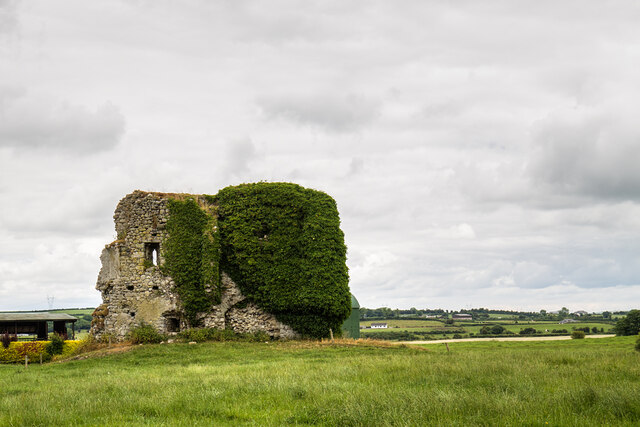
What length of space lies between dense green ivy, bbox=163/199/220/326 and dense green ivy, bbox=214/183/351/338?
50.7 inches

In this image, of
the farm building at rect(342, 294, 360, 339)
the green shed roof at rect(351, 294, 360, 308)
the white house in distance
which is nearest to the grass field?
the farm building at rect(342, 294, 360, 339)

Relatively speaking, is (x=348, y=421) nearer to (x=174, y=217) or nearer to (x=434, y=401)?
(x=434, y=401)

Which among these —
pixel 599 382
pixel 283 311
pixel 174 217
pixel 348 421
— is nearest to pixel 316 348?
pixel 283 311

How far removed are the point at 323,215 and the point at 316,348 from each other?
954cm

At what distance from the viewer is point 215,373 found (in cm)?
1755

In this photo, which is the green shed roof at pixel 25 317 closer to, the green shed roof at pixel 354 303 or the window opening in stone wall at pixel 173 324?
the window opening in stone wall at pixel 173 324

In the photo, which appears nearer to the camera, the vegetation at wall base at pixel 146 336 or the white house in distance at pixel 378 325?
the vegetation at wall base at pixel 146 336

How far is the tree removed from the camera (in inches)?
2344

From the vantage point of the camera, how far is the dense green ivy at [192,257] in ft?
105

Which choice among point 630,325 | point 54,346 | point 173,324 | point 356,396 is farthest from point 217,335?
point 630,325

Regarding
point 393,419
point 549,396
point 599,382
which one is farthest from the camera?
point 599,382

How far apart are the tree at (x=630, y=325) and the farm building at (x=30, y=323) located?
58.3m

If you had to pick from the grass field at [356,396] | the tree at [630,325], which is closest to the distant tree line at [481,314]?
the tree at [630,325]

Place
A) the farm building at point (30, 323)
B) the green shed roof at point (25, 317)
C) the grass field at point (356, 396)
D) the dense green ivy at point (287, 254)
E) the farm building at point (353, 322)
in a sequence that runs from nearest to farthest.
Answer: the grass field at point (356, 396) < the dense green ivy at point (287, 254) < the farm building at point (353, 322) < the green shed roof at point (25, 317) < the farm building at point (30, 323)
